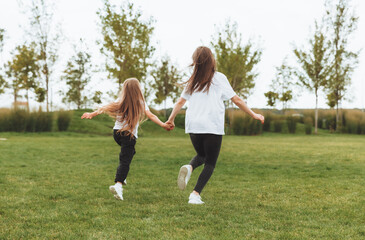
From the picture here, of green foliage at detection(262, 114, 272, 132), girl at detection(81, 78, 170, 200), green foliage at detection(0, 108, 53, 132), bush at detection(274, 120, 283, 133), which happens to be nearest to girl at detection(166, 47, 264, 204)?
girl at detection(81, 78, 170, 200)

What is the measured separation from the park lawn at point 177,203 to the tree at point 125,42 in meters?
17.4

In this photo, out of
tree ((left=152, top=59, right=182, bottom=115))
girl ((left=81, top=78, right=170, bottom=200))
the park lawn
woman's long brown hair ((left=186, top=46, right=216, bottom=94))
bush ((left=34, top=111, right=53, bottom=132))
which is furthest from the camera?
tree ((left=152, top=59, right=182, bottom=115))

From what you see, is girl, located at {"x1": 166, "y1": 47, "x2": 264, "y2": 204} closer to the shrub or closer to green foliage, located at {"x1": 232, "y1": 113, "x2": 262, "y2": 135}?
the shrub

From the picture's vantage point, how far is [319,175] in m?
7.12

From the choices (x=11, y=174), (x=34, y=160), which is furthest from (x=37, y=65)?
(x=11, y=174)

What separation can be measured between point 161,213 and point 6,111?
64.0 feet

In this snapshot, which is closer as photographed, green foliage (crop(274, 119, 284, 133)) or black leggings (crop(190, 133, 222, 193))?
black leggings (crop(190, 133, 222, 193))

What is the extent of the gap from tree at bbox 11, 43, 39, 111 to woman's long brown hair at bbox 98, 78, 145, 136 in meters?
26.4

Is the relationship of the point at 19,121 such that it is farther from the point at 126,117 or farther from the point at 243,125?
the point at 126,117

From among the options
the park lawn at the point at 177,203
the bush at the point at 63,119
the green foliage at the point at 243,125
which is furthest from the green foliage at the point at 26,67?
the park lawn at the point at 177,203

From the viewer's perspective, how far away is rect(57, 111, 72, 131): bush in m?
22.0

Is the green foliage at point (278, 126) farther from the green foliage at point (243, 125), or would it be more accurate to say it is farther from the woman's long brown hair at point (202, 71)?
the woman's long brown hair at point (202, 71)

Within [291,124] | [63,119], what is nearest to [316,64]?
[291,124]

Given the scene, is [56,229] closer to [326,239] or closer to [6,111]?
[326,239]
